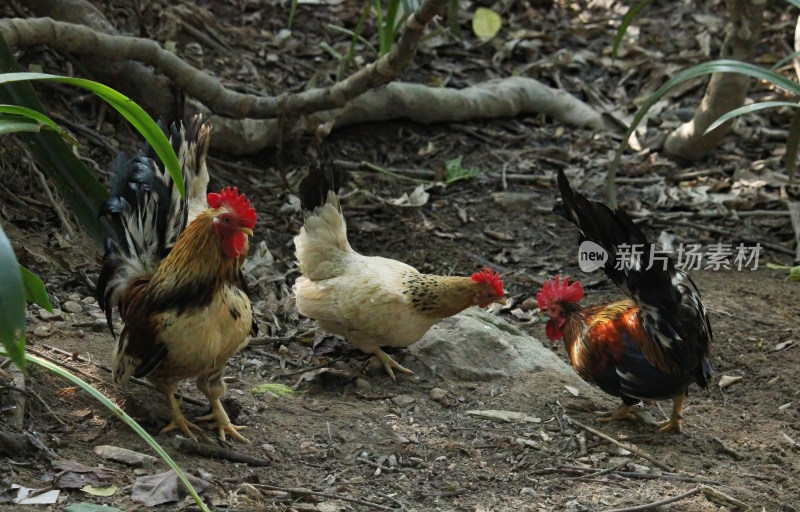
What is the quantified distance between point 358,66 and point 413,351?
134 inches

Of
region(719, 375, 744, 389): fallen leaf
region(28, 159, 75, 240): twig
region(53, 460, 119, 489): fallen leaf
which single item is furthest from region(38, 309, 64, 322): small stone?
region(719, 375, 744, 389): fallen leaf

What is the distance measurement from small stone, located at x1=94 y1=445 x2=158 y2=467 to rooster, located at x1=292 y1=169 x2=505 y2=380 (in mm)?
1569

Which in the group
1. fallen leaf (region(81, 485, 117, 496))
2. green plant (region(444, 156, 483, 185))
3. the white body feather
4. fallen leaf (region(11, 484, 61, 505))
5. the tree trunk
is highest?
the tree trunk

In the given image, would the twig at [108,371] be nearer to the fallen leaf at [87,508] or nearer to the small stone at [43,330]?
the small stone at [43,330]

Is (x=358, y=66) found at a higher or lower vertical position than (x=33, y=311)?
higher

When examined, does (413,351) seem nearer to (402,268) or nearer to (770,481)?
(402,268)

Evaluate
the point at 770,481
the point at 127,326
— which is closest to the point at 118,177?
the point at 127,326

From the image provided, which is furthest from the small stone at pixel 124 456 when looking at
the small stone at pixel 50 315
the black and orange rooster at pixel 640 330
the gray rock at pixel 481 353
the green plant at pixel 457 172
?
the green plant at pixel 457 172

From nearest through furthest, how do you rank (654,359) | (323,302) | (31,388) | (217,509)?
(217,509) → (31,388) → (654,359) → (323,302)

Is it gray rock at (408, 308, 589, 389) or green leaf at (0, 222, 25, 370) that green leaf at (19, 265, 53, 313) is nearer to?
green leaf at (0, 222, 25, 370)

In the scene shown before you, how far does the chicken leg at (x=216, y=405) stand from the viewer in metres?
3.91

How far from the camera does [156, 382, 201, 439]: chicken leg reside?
12.6 feet

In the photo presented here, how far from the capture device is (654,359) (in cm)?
426

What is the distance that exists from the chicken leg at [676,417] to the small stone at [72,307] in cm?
331
